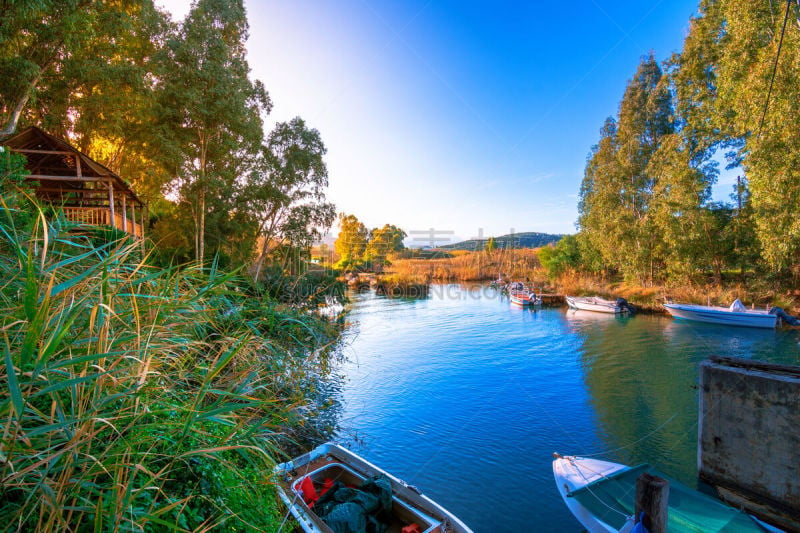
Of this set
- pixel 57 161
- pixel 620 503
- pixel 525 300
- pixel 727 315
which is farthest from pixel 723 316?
pixel 57 161

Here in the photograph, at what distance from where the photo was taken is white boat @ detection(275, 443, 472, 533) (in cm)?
385

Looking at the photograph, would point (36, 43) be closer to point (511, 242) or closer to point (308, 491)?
point (308, 491)

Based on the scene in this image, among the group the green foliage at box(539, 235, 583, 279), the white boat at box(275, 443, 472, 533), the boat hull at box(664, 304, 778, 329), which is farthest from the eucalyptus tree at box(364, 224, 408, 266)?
the white boat at box(275, 443, 472, 533)

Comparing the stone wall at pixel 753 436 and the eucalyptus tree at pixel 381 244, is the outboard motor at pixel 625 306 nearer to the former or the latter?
the stone wall at pixel 753 436

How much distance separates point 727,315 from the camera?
16.8 meters

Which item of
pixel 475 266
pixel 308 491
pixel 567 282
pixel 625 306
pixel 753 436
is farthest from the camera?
pixel 475 266

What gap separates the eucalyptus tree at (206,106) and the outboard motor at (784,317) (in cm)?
2441

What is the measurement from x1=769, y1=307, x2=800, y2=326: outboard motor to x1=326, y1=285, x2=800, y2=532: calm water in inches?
53.1

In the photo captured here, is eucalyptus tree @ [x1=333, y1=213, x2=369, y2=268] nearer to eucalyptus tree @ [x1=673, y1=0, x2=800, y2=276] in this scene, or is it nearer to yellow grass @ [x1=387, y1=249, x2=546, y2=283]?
yellow grass @ [x1=387, y1=249, x2=546, y2=283]

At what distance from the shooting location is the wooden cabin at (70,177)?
9531 millimetres

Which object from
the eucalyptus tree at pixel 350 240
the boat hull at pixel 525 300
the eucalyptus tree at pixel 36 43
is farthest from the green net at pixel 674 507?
the eucalyptus tree at pixel 350 240

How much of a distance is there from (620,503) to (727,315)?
17.7 meters

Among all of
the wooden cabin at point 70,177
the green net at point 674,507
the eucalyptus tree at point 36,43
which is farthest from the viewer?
the wooden cabin at point 70,177

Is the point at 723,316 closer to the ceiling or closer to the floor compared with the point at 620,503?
closer to the ceiling
